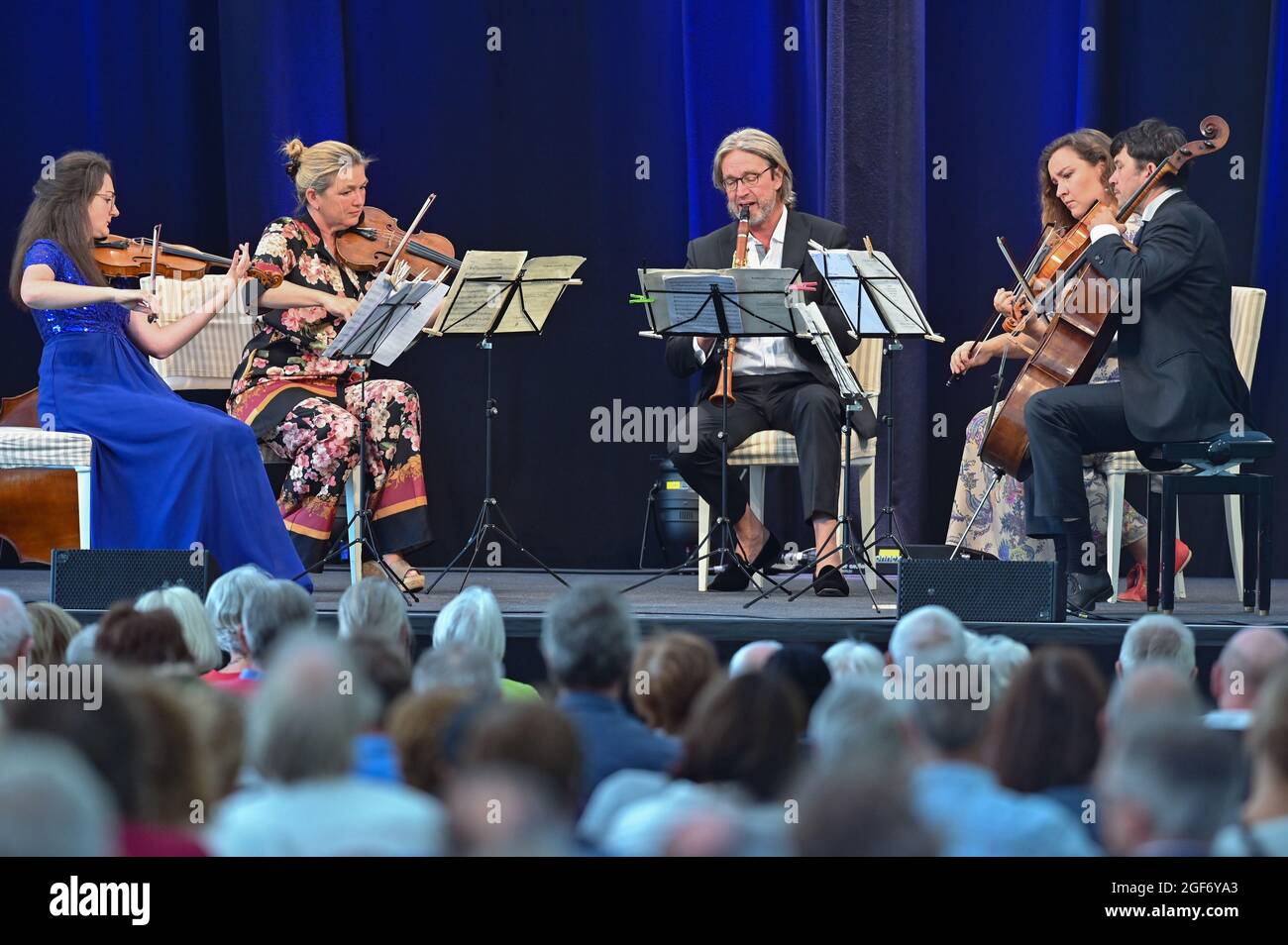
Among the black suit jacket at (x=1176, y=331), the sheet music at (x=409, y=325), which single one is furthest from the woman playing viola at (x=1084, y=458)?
the sheet music at (x=409, y=325)

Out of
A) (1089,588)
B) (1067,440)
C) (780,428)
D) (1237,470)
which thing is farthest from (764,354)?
(1237,470)

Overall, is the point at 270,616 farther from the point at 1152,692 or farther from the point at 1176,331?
the point at 1176,331

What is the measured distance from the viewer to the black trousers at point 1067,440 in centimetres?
461

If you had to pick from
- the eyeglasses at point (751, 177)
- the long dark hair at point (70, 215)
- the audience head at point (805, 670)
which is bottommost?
the audience head at point (805, 670)

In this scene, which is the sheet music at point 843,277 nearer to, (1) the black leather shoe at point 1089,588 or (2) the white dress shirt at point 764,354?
(2) the white dress shirt at point 764,354

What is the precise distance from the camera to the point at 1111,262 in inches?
178

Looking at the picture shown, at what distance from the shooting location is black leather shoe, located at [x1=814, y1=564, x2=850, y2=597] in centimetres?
494

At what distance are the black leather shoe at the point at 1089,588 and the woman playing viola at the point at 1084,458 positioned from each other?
1.32 feet

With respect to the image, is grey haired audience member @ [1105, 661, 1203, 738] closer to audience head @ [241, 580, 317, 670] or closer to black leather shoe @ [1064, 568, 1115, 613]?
audience head @ [241, 580, 317, 670]

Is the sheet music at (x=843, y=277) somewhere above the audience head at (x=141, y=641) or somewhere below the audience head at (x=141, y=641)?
above

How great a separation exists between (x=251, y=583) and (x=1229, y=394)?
2799 mm

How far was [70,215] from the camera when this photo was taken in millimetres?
4875
